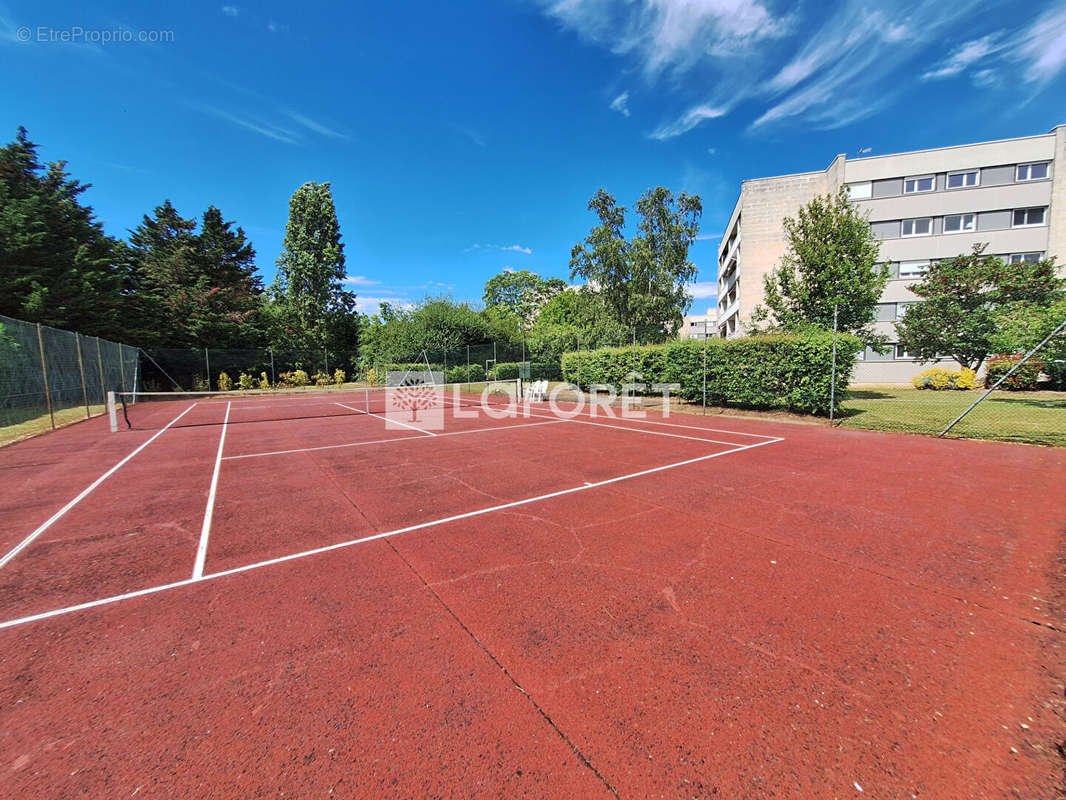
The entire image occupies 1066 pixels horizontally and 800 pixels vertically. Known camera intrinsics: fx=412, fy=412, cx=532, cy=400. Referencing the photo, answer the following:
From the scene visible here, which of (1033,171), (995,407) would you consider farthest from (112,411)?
(1033,171)

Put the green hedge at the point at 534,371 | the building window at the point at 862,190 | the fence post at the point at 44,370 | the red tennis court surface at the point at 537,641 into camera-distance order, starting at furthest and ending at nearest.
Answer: the building window at the point at 862,190, the green hedge at the point at 534,371, the fence post at the point at 44,370, the red tennis court surface at the point at 537,641

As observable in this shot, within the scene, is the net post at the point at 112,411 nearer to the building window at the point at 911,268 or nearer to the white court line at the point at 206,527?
the white court line at the point at 206,527

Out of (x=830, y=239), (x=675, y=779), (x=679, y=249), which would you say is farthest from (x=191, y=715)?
(x=679, y=249)

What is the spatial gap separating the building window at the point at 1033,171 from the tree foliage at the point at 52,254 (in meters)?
54.5

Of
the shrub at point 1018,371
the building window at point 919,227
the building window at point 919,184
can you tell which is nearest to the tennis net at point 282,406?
the shrub at point 1018,371

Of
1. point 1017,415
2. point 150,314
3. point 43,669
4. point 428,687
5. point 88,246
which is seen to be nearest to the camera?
point 428,687

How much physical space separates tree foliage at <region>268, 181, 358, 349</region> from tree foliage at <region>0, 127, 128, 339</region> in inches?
470

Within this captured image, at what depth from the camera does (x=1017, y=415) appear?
39.1 feet

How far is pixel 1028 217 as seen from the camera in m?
26.9

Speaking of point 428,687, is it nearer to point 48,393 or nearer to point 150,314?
point 48,393

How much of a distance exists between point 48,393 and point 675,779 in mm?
17941

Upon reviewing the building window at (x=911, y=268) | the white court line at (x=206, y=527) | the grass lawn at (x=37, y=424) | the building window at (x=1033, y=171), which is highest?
the building window at (x=1033, y=171)

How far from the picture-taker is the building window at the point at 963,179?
27484mm

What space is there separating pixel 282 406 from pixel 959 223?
142ft
